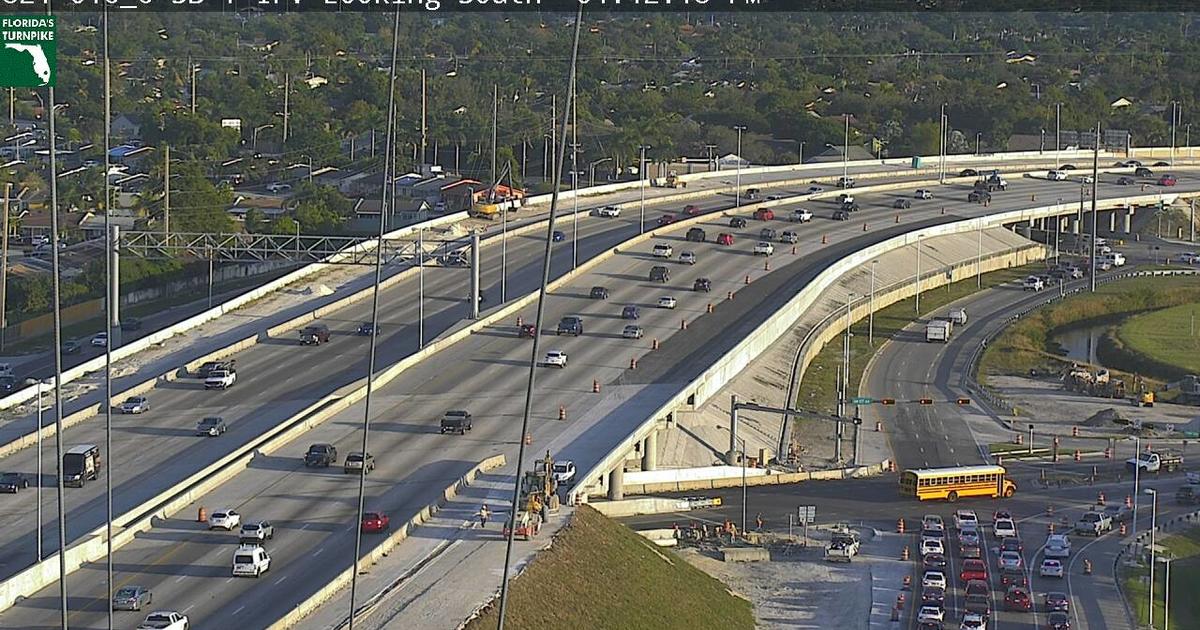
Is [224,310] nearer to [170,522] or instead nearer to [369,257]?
[369,257]

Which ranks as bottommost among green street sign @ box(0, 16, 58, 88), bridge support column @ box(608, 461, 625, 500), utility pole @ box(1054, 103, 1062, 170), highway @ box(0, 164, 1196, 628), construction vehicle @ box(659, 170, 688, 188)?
bridge support column @ box(608, 461, 625, 500)

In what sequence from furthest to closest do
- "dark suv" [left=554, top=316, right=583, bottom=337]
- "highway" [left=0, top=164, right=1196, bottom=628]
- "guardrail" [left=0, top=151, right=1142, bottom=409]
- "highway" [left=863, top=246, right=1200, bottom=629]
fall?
"dark suv" [left=554, top=316, right=583, bottom=337], "guardrail" [left=0, top=151, right=1142, bottom=409], "highway" [left=863, top=246, right=1200, bottom=629], "highway" [left=0, top=164, right=1196, bottom=628]

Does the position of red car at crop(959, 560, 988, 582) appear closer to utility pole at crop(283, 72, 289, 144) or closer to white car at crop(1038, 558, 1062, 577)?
white car at crop(1038, 558, 1062, 577)

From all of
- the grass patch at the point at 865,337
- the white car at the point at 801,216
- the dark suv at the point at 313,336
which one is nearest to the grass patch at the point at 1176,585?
the grass patch at the point at 865,337

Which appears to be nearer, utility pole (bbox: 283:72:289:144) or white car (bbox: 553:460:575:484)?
white car (bbox: 553:460:575:484)

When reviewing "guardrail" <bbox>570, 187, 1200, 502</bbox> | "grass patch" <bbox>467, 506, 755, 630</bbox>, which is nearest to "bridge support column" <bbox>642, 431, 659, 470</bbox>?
"guardrail" <bbox>570, 187, 1200, 502</bbox>

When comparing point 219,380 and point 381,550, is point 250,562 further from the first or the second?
point 219,380

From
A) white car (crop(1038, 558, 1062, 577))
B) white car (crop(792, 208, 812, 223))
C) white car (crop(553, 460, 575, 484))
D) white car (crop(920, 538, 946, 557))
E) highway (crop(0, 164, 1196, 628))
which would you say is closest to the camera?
highway (crop(0, 164, 1196, 628))
